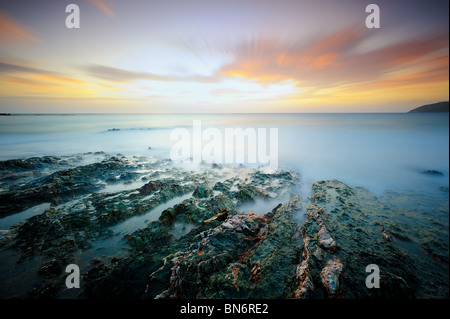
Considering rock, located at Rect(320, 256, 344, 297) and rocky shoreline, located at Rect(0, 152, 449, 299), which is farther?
rocky shoreline, located at Rect(0, 152, 449, 299)

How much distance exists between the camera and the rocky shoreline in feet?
11.0

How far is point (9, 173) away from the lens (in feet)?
30.9

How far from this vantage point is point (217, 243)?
13.9ft

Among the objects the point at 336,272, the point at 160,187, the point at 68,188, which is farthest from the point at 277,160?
the point at 68,188

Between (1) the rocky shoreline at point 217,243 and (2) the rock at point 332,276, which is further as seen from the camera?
(1) the rocky shoreline at point 217,243

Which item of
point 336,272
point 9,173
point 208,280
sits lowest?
point 208,280

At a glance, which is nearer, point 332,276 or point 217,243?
point 332,276

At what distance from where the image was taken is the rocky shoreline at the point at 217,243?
3338mm

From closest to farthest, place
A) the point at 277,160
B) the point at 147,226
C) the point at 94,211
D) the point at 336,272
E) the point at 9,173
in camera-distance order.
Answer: the point at 336,272, the point at 147,226, the point at 94,211, the point at 9,173, the point at 277,160
